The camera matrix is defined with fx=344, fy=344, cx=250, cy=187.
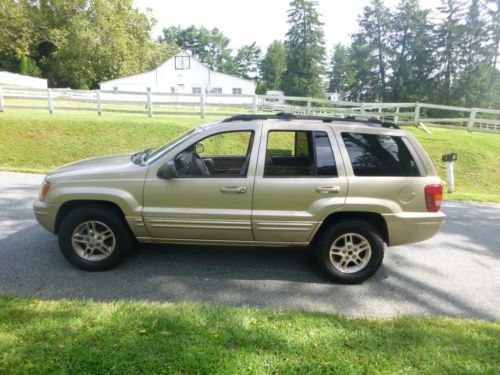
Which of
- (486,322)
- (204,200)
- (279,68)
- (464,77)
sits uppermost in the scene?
(279,68)

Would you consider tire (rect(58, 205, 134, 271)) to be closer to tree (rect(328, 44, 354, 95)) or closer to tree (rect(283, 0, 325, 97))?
tree (rect(283, 0, 325, 97))

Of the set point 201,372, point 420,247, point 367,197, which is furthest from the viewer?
point 420,247

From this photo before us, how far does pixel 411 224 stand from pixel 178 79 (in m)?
38.1

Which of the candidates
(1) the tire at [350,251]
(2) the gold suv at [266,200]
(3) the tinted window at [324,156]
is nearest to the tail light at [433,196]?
(2) the gold suv at [266,200]

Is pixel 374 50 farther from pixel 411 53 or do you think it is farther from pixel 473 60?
pixel 473 60

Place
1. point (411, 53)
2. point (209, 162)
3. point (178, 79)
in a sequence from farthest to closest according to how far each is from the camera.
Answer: point (411, 53) < point (178, 79) < point (209, 162)

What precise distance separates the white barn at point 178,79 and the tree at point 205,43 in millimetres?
56237

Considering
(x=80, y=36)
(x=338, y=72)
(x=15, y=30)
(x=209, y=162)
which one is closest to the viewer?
(x=209, y=162)

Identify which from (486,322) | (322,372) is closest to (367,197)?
(486,322)

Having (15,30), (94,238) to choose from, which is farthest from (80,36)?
(94,238)

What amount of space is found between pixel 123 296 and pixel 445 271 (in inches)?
154

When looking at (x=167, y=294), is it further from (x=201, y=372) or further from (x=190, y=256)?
(x=201, y=372)

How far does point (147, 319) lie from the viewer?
296 centimetres

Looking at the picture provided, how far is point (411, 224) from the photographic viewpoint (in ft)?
12.7
